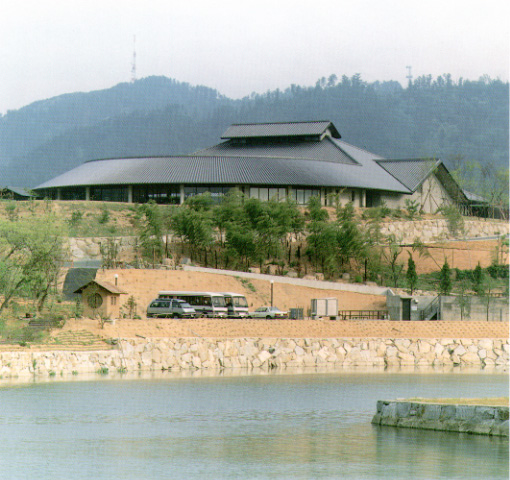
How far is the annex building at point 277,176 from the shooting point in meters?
78.4

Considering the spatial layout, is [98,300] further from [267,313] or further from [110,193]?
[110,193]

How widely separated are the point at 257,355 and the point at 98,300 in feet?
24.1

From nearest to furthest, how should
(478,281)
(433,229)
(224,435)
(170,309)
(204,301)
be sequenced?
(224,435)
(170,309)
(204,301)
(478,281)
(433,229)

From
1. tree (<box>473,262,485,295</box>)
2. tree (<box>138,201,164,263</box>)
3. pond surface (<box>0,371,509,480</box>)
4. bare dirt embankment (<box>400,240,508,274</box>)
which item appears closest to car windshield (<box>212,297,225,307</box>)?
tree (<box>138,201,164,263</box>)

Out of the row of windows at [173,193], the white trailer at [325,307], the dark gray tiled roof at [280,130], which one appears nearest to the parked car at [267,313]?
the white trailer at [325,307]

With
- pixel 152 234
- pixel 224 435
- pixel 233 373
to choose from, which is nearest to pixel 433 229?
pixel 152 234

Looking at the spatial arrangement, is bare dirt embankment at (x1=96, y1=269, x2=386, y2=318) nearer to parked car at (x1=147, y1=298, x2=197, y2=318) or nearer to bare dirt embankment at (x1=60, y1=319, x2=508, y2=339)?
parked car at (x1=147, y1=298, x2=197, y2=318)

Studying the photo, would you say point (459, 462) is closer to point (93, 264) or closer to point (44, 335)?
point (44, 335)

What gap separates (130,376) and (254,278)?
21.1 metres

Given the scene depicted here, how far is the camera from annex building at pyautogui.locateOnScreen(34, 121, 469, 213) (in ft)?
257

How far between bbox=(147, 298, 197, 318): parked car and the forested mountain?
341ft

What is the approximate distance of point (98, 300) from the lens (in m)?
43.8

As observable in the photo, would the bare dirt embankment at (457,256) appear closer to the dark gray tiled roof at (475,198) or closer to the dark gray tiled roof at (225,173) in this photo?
the dark gray tiled roof at (225,173)

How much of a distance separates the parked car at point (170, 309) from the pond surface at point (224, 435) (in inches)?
477
